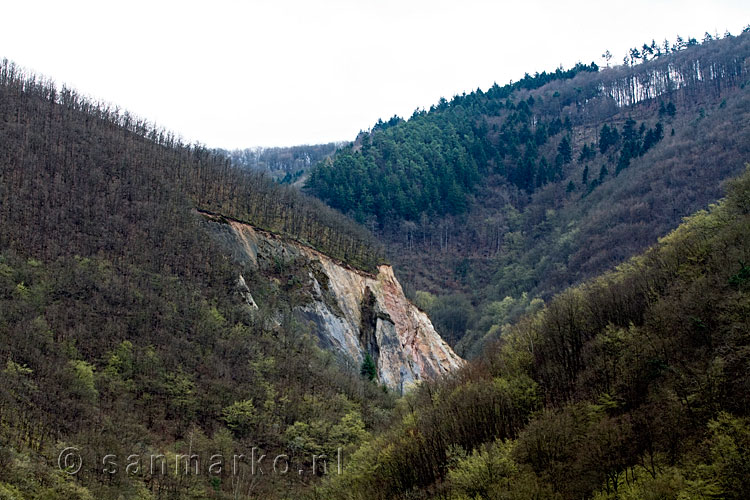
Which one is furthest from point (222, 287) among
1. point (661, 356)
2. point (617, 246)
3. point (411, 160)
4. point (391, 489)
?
point (411, 160)

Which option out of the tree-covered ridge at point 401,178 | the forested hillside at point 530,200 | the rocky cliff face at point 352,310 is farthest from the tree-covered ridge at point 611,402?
the tree-covered ridge at point 401,178

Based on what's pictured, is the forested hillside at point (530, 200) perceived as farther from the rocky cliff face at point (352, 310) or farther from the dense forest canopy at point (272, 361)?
the dense forest canopy at point (272, 361)

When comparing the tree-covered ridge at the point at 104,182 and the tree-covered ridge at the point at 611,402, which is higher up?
the tree-covered ridge at the point at 104,182

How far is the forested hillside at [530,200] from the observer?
5256 inches

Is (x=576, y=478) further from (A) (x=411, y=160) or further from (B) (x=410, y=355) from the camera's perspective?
(A) (x=411, y=160)

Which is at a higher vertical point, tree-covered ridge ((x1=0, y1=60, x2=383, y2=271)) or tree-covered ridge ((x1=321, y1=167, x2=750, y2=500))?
tree-covered ridge ((x1=0, y1=60, x2=383, y2=271))

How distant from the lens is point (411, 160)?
188m

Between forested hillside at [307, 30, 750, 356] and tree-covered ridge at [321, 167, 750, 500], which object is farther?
forested hillside at [307, 30, 750, 356]

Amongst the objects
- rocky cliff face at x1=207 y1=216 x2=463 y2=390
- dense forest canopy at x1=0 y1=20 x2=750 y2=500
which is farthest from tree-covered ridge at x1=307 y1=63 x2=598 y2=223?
rocky cliff face at x1=207 y1=216 x2=463 y2=390

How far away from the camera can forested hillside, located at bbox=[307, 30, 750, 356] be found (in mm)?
133500

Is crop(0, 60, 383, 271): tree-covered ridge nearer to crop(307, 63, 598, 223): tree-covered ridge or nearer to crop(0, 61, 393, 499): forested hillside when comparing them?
crop(0, 61, 393, 499): forested hillside

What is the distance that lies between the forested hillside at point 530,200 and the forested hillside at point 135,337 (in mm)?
52254

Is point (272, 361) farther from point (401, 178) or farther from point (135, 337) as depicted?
point (401, 178)

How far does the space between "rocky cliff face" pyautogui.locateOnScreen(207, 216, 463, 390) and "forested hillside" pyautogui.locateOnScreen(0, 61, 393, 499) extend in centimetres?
301
